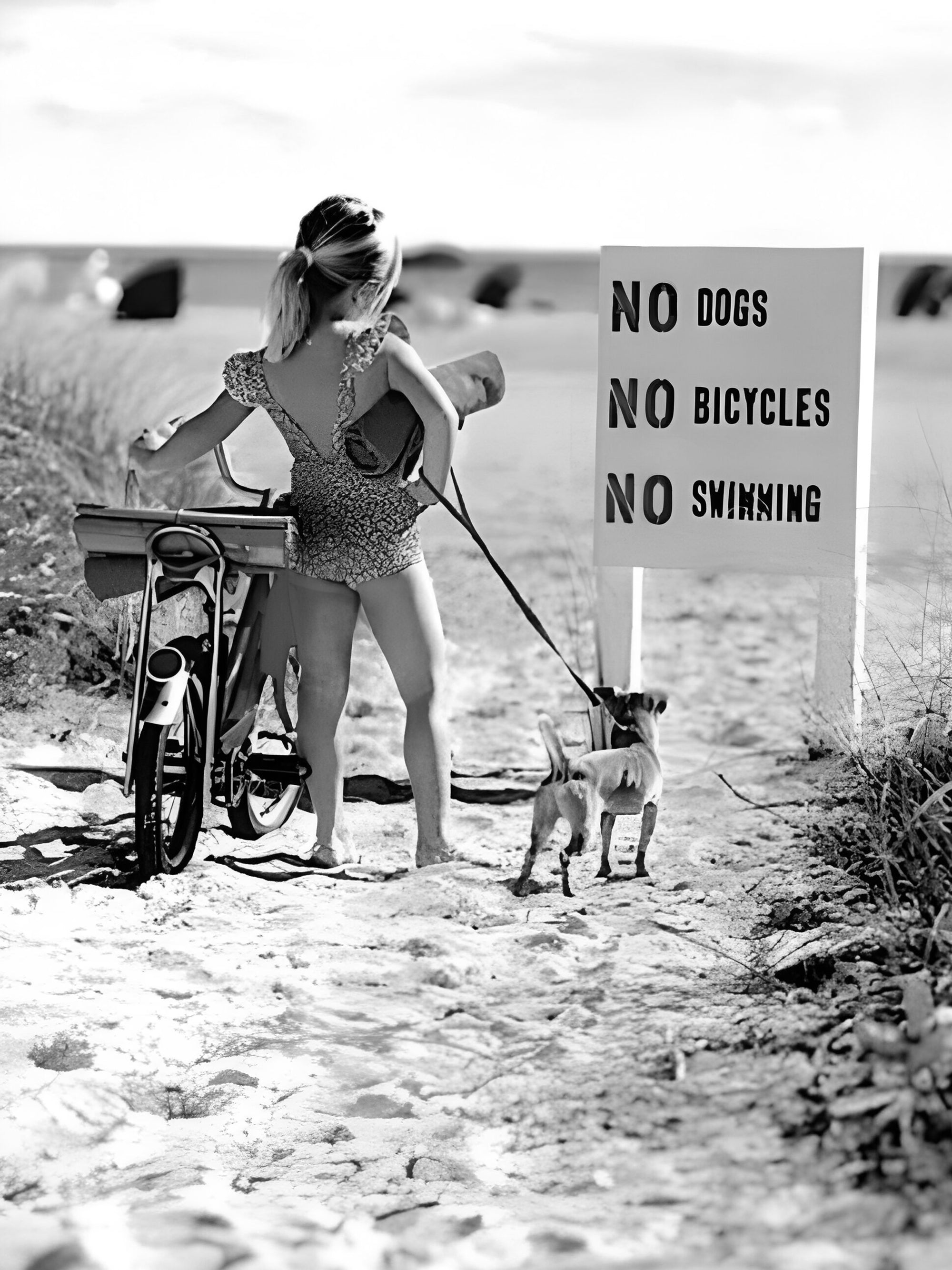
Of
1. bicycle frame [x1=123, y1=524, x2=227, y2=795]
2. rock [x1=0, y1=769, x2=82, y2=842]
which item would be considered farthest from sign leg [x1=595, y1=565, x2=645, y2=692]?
rock [x1=0, y1=769, x2=82, y2=842]

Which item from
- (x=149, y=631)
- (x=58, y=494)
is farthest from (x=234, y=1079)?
(x=58, y=494)

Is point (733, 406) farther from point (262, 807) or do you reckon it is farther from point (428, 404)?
point (262, 807)

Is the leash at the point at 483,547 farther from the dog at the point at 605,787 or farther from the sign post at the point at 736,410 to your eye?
the sign post at the point at 736,410

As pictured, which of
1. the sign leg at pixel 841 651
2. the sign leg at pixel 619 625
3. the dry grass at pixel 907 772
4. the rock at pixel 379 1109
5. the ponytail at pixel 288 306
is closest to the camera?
the rock at pixel 379 1109

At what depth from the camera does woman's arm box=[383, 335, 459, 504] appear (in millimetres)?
4016

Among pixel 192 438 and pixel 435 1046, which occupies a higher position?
pixel 192 438

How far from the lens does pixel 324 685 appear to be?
430 centimetres

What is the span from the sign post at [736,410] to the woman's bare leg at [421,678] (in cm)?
70

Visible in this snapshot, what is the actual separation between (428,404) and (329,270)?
422mm

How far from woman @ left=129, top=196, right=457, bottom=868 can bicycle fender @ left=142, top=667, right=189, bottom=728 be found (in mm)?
425

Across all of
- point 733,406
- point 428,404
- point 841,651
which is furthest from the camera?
point 841,651

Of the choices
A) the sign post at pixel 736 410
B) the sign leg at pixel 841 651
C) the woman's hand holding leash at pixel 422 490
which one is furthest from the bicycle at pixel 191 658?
the sign leg at pixel 841 651

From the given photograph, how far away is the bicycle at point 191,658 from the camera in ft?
12.9

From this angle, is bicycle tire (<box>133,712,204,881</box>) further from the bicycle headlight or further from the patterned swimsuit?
the patterned swimsuit
